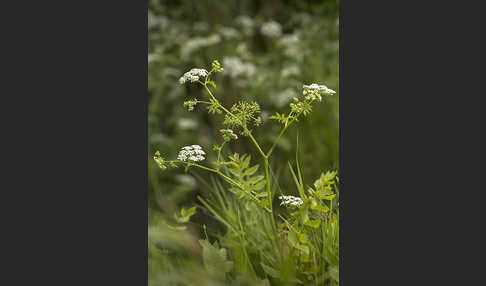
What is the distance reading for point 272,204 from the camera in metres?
1.84

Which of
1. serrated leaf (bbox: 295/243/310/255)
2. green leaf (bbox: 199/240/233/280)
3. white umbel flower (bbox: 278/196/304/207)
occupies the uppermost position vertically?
white umbel flower (bbox: 278/196/304/207)

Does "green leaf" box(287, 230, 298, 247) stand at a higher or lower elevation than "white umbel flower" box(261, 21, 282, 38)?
lower

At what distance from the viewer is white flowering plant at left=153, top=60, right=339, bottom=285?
5.82ft

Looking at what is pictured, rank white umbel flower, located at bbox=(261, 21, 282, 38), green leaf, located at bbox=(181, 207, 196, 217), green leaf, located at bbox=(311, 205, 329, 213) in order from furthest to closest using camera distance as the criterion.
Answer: white umbel flower, located at bbox=(261, 21, 282, 38), green leaf, located at bbox=(181, 207, 196, 217), green leaf, located at bbox=(311, 205, 329, 213)

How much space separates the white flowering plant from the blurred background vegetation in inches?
3.2

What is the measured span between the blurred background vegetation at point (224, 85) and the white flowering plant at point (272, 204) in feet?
0.27

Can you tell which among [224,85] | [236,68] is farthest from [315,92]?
[236,68]

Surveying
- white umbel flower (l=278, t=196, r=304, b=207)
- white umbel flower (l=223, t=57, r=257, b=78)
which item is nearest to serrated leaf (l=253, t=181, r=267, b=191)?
white umbel flower (l=278, t=196, r=304, b=207)

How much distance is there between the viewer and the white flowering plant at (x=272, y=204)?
1773mm

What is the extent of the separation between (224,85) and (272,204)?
0.97 m

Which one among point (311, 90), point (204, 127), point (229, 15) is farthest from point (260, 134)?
point (229, 15)

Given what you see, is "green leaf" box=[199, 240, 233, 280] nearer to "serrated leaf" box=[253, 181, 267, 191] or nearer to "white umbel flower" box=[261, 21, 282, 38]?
"serrated leaf" box=[253, 181, 267, 191]

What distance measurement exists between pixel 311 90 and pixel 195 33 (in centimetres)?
148

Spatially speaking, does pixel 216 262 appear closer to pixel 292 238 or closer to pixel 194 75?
pixel 292 238
